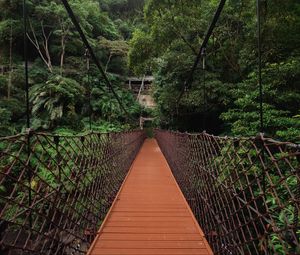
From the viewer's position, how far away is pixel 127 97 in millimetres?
15836

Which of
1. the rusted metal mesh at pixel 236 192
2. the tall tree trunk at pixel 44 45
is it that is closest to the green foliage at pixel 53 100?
the tall tree trunk at pixel 44 45

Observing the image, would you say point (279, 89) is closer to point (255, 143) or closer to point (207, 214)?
point (207, 214)

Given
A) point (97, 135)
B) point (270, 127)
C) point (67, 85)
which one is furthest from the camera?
point (67, 85)

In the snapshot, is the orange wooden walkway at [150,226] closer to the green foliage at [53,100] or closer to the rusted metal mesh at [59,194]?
the rusted metal mesh at [59,194]

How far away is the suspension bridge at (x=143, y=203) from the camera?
117 centimetres

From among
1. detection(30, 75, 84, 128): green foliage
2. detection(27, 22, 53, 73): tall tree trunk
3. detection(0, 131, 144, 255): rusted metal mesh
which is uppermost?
detection(27, 22, 53, 73): tall tree trunk

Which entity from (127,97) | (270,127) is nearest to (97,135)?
(270,127)

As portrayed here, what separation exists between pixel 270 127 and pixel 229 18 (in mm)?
3047

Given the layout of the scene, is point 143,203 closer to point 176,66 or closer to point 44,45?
point 176,66

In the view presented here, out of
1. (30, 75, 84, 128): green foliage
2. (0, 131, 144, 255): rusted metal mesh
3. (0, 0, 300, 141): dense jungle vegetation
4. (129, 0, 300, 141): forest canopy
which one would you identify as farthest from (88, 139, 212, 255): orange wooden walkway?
(30, 75, 84, 128): green foliage

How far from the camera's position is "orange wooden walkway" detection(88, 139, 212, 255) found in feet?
5.85

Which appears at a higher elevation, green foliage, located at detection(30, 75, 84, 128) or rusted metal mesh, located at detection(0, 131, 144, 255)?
rusted metal mesh, located at detection(0, 131, 144, 255)

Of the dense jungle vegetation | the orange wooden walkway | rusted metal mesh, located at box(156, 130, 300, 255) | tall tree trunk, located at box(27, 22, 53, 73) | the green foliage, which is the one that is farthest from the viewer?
tall tree trunk, located at box(27, 22, 53, 73)

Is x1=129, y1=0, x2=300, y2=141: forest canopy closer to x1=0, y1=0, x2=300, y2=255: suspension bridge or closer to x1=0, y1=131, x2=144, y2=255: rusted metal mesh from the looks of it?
x1=0, y1=0, x2=300, y2=255: suspension bridge
